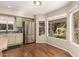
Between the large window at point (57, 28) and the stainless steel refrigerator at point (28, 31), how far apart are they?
1.30m

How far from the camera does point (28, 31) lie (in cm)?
733

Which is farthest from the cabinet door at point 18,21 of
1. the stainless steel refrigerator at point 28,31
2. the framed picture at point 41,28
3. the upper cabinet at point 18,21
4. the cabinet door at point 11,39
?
the framed picture at point 41,28

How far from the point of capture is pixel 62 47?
554 cm

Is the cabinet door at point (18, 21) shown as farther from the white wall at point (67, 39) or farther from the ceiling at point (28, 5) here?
the white wall at point (67, 39)

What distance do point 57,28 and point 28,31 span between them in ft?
7.03

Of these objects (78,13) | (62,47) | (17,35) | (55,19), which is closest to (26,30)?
(17,35)

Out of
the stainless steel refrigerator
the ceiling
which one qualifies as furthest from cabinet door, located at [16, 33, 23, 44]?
the ceiling

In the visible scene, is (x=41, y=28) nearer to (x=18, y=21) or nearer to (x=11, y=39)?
(x=18, y=21)

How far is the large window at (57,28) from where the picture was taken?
5746 mm

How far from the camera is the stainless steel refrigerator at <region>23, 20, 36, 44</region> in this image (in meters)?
7.16

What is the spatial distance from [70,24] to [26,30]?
3.53 metres

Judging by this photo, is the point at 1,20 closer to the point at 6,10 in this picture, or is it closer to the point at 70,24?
the point at 6,10

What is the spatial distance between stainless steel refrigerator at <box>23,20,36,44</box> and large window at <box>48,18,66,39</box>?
1299mm

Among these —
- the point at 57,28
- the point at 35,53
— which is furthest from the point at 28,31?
the point at 35,53
